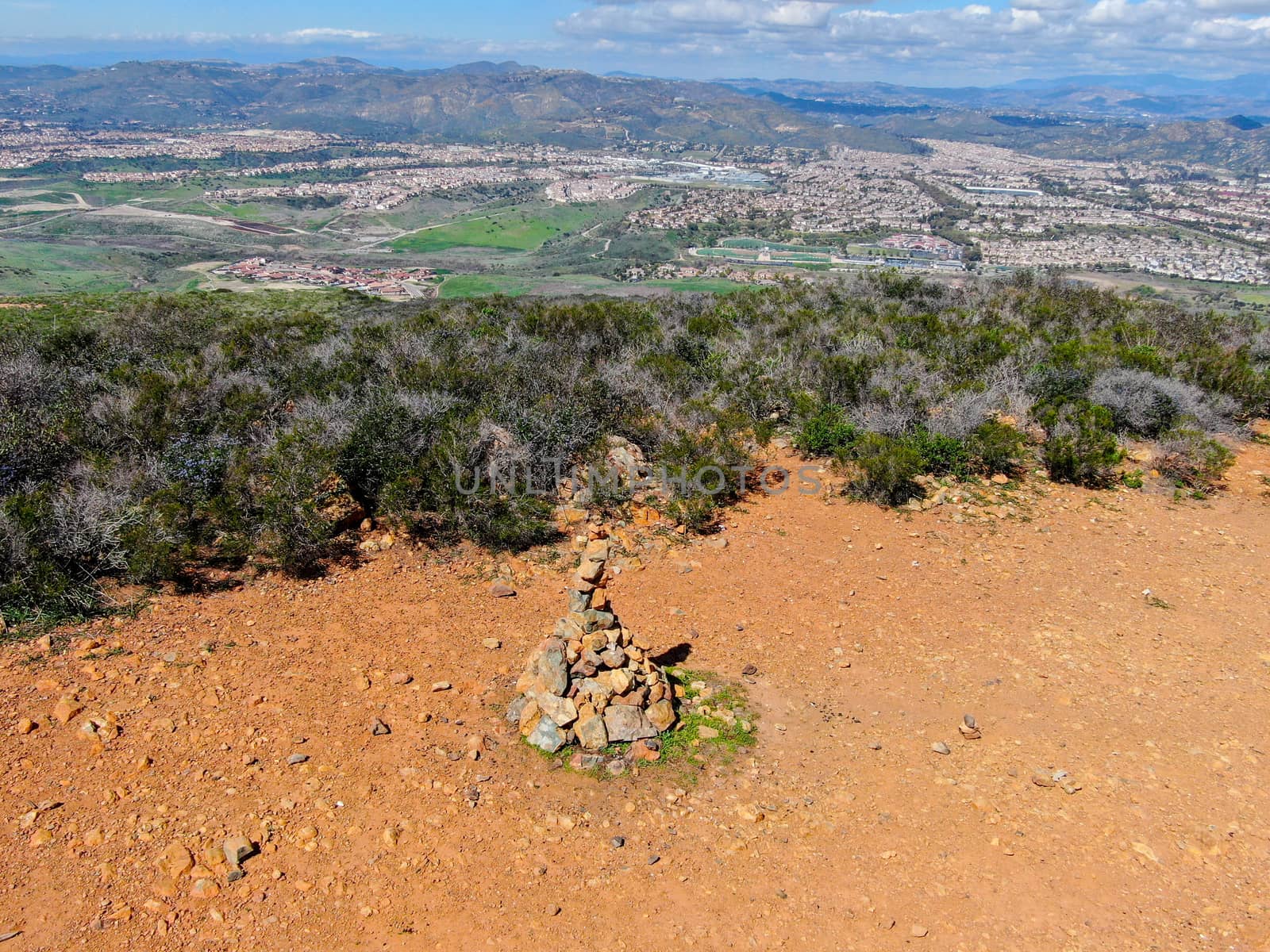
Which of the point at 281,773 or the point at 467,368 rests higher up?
the point at 467,368

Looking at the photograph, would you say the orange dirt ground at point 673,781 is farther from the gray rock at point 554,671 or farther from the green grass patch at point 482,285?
the green grass patch at point 482,285

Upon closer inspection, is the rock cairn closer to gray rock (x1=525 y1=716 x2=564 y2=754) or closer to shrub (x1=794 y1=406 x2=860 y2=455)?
gray rock (x1=525 y1=716 x2=564 y2=754)

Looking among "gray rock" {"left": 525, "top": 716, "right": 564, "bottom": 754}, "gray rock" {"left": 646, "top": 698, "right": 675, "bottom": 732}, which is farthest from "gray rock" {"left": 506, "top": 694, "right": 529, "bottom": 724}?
"gray rock" {"left": 646, "top": 698, "right": 675, "bottom": 732}

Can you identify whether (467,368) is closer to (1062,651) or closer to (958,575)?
(958,575)

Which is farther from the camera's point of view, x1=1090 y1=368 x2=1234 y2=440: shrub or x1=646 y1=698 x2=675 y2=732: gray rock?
x1=1090 y1=368 x2=1234 y2=440: shrub

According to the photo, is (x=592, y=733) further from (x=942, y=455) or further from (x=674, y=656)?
(x=942, y=455)

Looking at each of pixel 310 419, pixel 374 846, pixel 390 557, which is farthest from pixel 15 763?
pixel 310 419

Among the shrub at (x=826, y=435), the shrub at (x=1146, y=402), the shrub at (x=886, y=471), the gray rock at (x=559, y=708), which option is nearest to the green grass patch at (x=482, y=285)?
the shrub at (x=826, y=435)
